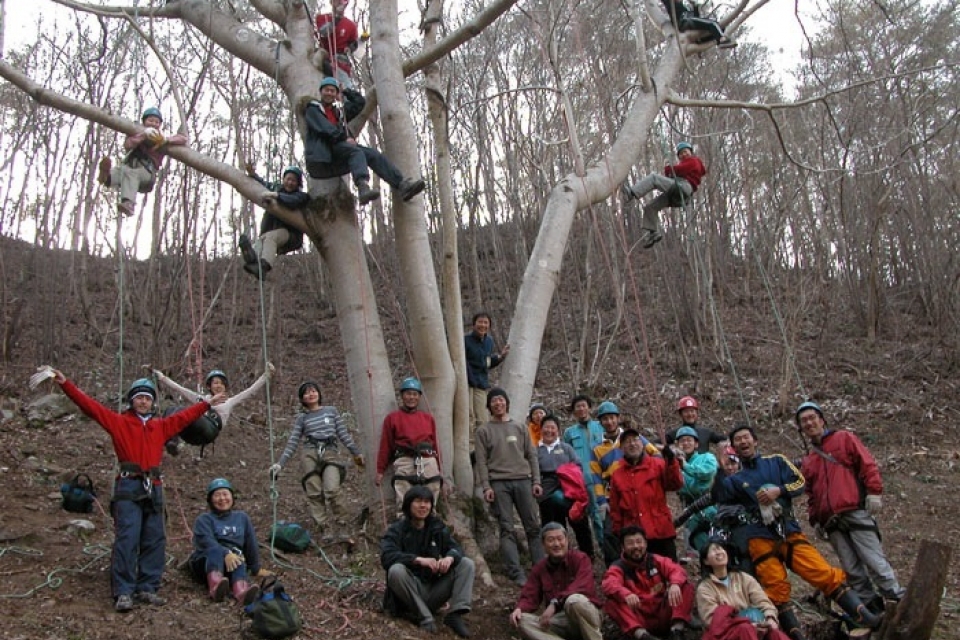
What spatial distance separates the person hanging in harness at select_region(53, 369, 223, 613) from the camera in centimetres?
491

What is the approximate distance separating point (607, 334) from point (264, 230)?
31.8ft

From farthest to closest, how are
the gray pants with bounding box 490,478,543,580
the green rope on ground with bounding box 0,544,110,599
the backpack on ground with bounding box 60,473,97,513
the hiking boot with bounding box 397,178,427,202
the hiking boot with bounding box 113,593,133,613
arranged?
the backpack on ground with bounding box 60,473,97,513, the gray pants with bounding box 490,478,543,580, the hiking boot with bounding box 397,178,427,202, the green rope on ground with bounding box 0,544,110,599, the hiking boot with bounding box 113,593,133,613

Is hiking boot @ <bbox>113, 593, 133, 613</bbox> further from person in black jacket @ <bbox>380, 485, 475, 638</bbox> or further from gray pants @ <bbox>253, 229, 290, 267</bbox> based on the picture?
gray pants @ <bbox>253, 229, 290, 267</bbox>

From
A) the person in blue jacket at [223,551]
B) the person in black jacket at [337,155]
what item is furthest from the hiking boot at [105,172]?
the person in blue jacket at [223,551]

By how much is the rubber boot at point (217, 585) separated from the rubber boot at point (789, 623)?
140 inches

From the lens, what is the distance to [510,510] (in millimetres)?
6273

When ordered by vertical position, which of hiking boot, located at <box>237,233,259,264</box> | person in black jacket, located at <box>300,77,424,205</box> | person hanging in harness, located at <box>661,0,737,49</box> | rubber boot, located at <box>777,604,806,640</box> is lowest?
rubber boot, located at <box>777,604,806,640</box>

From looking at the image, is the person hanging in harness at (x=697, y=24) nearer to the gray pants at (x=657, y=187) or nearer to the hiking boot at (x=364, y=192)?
the gray pants at (x=657, y=187)

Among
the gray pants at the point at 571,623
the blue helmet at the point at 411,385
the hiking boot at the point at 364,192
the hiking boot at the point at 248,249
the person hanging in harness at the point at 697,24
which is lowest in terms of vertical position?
the gray pants at the point at 571,623

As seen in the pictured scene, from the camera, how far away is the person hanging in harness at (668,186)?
7.95m

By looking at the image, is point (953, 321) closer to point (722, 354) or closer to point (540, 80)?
point (722, 354)

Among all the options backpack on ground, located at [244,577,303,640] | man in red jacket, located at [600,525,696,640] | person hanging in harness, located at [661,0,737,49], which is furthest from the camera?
person hanging in harness, located at [661,0,737,49]

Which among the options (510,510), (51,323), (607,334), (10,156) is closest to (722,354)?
(607,334)

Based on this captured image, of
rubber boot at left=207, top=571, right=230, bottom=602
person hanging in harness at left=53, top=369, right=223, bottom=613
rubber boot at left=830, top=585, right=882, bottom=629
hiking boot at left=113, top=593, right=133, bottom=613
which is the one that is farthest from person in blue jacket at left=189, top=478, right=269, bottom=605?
rubber boot at left=830, top=585, right=882, bottom=629
